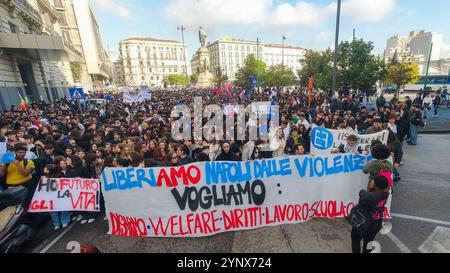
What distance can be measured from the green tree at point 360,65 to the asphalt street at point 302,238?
13.0 meters

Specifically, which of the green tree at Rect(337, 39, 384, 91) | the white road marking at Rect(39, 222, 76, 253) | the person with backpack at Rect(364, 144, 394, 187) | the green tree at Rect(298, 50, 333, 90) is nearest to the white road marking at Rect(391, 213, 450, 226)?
the person with backpack at Rect(364, 144, 394, 187)

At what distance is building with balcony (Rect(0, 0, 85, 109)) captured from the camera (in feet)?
48.5

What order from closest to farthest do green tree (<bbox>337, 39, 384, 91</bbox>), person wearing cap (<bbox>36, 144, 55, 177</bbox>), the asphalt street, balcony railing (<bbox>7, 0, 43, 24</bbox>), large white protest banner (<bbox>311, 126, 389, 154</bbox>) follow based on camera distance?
the asphalt street → person wearing cap (<bbox>36, 144, 55, 177</bbox>) → large white protest banner (<bbox>311, 126, 389, 154</bbox>) → green tree (<bbox>337, 39, 384, 91</bbox>) → balcony railing (<bbox>7, 0, 43, 24</bbox>)

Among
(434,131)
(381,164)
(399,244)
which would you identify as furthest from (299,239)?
(434,131)

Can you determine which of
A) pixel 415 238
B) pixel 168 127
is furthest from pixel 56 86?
pixel 415 238

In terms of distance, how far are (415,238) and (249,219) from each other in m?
2.59

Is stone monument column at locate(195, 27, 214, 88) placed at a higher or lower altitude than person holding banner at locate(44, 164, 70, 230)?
higher

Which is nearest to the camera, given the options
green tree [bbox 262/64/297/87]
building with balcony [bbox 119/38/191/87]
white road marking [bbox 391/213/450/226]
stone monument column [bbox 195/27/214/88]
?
white road marking [bbox 391/213/450/226]

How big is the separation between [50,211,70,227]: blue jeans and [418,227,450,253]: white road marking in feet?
20.0

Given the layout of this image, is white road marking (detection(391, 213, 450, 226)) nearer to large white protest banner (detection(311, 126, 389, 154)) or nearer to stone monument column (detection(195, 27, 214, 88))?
large white protest banner (detection(311, 126, 389, 154))

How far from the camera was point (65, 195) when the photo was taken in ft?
13.8

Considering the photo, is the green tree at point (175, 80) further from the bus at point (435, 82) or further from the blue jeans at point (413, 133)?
the blue jeans at point (413, 133)

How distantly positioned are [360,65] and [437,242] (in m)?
15.3
